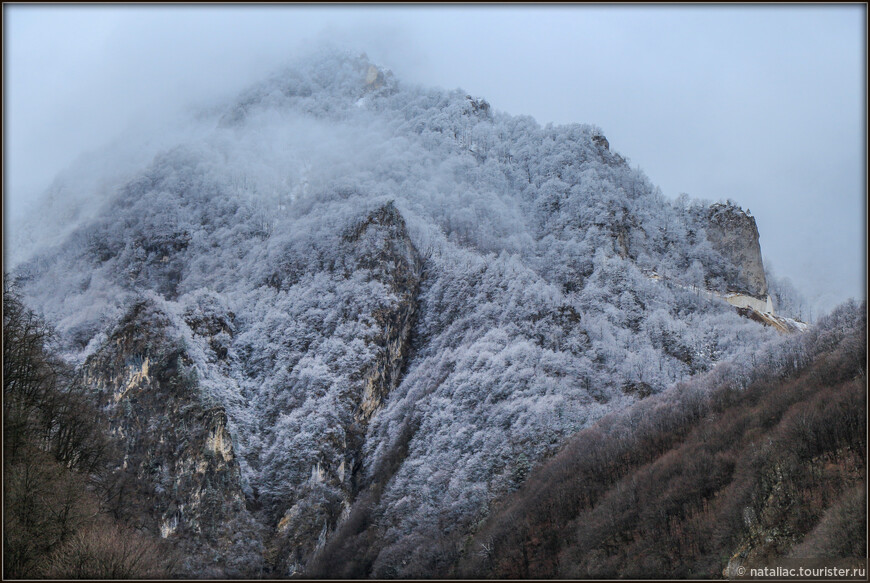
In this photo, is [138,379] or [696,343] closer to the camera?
[138,379]

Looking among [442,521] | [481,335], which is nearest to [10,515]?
[442,521]

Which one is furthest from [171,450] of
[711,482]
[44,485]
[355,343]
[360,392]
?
[711,482]

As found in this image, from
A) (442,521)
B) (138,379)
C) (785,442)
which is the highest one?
(785,442)

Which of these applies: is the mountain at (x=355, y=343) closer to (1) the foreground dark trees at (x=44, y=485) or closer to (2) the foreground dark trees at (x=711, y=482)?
(2) the foreground dark trees at (x=711, y=482)

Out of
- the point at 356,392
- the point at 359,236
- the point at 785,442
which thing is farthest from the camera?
the point at 359,236

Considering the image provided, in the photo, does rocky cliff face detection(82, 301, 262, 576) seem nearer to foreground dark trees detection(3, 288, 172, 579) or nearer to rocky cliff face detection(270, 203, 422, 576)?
rocky cliff face detection(270, 203, 422, 576)

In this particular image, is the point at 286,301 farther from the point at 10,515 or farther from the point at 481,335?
the point at 10,515
